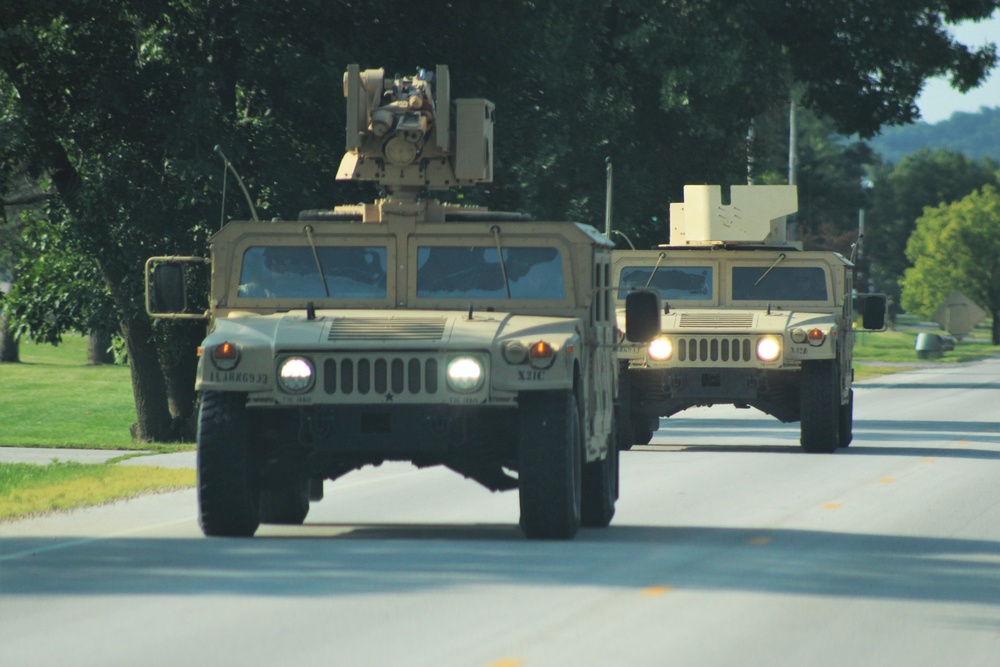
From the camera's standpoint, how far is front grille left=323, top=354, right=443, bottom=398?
1093 cm

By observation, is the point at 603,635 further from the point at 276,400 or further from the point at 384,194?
the point at 384,194

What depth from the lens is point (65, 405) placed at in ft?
120

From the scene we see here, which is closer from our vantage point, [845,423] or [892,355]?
[845,423]

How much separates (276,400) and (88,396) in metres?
29.5

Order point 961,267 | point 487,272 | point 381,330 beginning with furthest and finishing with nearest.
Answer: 1. point 961,267
2. point 487,272
3. point 381,330

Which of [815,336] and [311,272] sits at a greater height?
[311,272]

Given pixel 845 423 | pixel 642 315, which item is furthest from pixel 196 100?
pixel 642 315

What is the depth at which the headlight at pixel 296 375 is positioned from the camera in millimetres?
10945

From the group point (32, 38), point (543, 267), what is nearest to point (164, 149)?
point (32, 38)

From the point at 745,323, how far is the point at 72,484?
760 cm

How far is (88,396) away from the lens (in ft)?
130

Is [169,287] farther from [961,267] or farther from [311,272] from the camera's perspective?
[961,267]

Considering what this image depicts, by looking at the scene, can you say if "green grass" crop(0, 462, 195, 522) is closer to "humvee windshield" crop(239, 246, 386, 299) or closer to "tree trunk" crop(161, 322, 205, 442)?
"humvee windshield" crop(239, 246, 386, 299)

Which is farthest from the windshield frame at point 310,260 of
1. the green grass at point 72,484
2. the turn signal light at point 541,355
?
the green grass at point 72,484
